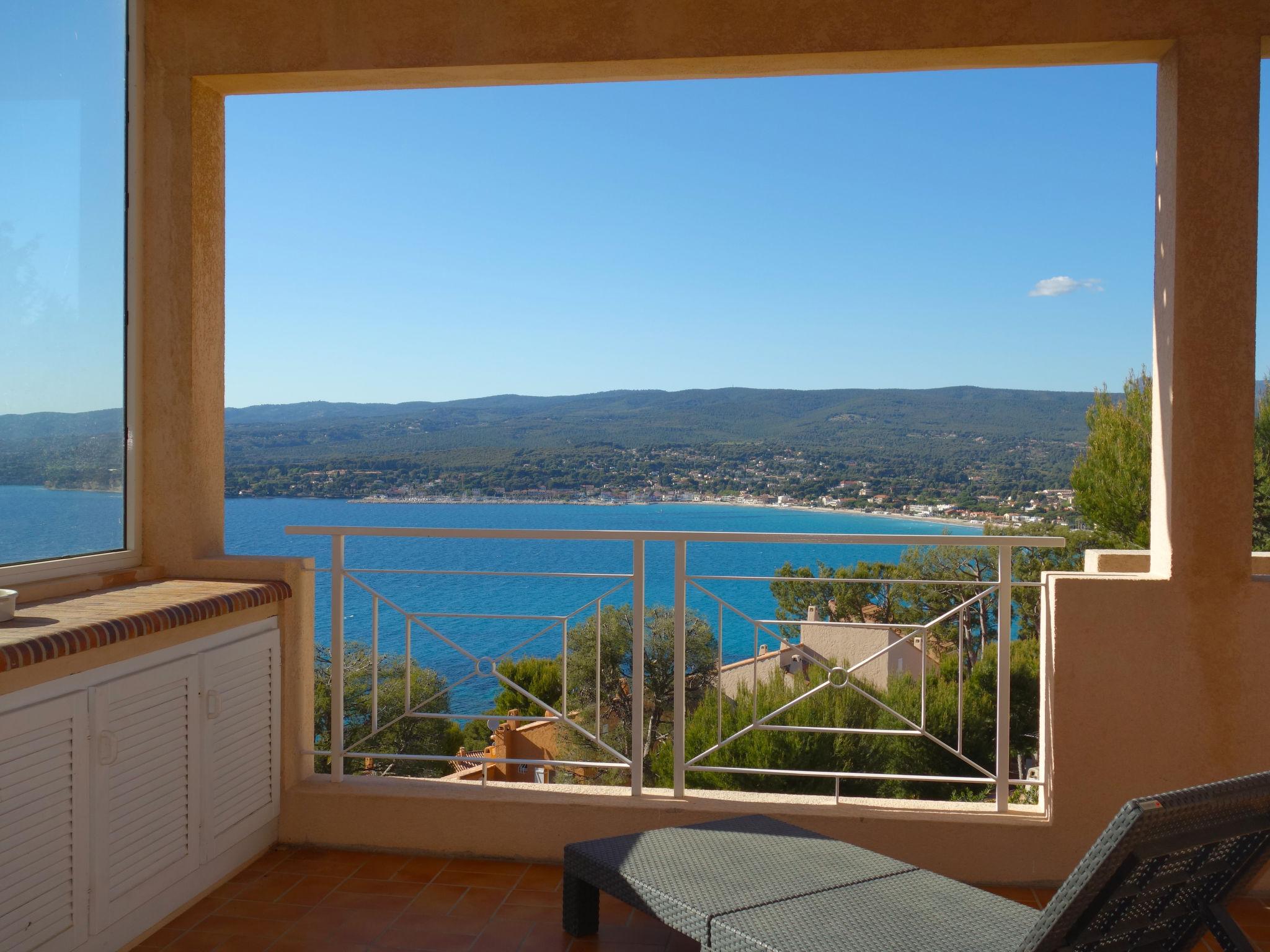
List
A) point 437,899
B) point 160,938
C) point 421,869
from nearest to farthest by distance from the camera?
point 160,938
point 437,899
point 421,869

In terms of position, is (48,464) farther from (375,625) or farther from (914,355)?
(914,355)

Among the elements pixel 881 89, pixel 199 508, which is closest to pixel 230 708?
pixel 199 508

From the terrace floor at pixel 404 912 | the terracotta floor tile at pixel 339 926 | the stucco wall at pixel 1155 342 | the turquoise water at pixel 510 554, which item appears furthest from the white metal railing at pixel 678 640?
the turquoise water at pixel 510 554

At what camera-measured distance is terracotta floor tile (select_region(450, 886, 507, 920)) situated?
114 inches

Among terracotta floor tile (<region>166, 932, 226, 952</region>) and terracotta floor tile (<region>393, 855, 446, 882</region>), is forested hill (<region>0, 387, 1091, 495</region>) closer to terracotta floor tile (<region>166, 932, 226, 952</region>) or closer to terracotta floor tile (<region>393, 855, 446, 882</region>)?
terracotta floor tile (<region>393, 855, 446, 882</region>)

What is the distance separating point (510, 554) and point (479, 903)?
136 feet

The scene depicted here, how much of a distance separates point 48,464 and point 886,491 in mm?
16655

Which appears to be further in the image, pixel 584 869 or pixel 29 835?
pixel 584 869

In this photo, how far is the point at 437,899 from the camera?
9.83 ft

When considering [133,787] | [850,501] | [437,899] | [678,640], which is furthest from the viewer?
[850,501]

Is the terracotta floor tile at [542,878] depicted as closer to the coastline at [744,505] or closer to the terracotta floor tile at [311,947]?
the terracotta floor tile at [311,947]

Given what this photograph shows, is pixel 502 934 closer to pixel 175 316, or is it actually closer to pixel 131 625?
pixel 131 625

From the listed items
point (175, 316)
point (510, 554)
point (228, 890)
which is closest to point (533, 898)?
point (228, 890)

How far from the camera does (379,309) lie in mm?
38094
